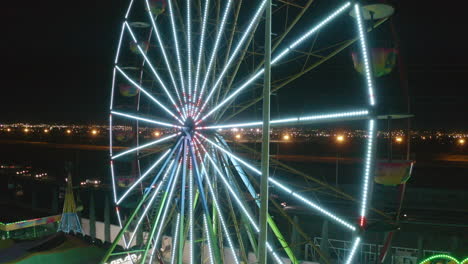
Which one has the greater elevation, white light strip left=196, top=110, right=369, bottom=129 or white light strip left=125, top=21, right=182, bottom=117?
white light strip left=125, top=21, right=182, bottom=117

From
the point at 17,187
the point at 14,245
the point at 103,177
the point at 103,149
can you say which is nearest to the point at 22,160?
the point at 103,149

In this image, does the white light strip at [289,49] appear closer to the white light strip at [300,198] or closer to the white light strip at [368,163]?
the white light strip at [300,198]

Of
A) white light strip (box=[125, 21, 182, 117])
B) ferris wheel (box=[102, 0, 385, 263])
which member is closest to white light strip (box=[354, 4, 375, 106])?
ferris wheel (box=[102, 0, 385, 263])

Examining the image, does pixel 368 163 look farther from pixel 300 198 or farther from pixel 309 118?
pixel 300 198

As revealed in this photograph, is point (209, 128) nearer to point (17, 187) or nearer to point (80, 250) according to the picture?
point (80, 250)

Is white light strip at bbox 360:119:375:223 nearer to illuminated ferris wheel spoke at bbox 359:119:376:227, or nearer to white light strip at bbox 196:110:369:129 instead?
illuminated ferris wheel spoke at bbox 359:119:376:227

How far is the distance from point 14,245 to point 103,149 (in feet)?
173

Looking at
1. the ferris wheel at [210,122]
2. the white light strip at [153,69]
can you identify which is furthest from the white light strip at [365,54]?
the white light strip at [153,69]

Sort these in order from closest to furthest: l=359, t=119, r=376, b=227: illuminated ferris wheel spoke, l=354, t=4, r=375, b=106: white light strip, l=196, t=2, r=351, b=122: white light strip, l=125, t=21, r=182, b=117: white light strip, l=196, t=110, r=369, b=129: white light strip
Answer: l=359, t=119, r=376, b=227: illuminated ferris wheel spoke → l=354, t=4, r=375, b=106: white light strip → l=196, t=110, r=369, b=129: white light strip → l=196, t=2, r=351, b=122: white light strip → l=125, t=21, r=182, b=117: white light strip

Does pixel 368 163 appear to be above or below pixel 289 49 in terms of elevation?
below

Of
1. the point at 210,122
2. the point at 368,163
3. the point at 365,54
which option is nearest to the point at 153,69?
the point at 210,122

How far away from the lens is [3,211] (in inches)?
770

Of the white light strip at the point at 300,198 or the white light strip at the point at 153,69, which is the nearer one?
the white light strip at the point at 300,198

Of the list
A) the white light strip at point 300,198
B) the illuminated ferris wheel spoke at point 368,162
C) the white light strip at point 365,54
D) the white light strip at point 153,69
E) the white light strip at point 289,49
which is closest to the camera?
the illuminated ferris wheel spoke at point 368,162
